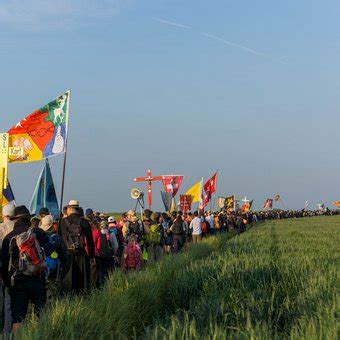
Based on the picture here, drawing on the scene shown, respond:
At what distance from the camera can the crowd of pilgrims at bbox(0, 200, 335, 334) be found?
7.73 meters

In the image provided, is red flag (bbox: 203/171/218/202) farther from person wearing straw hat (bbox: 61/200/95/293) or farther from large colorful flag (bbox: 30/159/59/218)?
person wearing straw hat (bbox: 61/200/95/293)

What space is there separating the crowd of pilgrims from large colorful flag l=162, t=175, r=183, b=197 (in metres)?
19.8

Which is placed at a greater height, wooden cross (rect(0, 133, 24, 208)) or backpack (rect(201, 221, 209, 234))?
wooden cross (rect(0, 133, 24, 208))

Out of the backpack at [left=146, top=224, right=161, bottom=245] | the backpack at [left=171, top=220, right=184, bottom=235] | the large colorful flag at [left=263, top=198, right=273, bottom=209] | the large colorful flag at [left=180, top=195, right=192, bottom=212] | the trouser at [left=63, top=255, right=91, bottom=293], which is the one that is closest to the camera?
the trouser at [left=63, top=255, right=91, bottom=293]

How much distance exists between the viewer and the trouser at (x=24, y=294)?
7.76m

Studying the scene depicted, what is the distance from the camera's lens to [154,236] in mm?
A: 17922

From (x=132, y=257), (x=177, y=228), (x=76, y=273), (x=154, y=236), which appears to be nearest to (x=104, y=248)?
(x=76, y=273)

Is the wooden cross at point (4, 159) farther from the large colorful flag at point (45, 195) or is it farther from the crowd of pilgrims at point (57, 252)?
the large colorful flag at point (45, 195)

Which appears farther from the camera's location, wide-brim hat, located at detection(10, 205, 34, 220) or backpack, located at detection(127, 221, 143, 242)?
backpack, located at detection(127, 221, 143, 242)

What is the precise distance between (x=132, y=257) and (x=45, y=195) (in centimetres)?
245

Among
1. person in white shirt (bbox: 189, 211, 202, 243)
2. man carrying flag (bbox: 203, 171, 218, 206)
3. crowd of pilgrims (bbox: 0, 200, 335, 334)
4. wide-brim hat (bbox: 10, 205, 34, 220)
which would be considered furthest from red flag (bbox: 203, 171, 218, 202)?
wide-brim hat (bbox: 10, 205, 34, 220)

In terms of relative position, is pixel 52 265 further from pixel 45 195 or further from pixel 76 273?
pixel 45 195

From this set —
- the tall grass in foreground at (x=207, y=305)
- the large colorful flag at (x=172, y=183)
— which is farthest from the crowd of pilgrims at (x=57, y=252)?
the large colorful flag at (x=172, y=183)

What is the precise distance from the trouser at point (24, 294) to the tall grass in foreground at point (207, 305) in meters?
0.25
